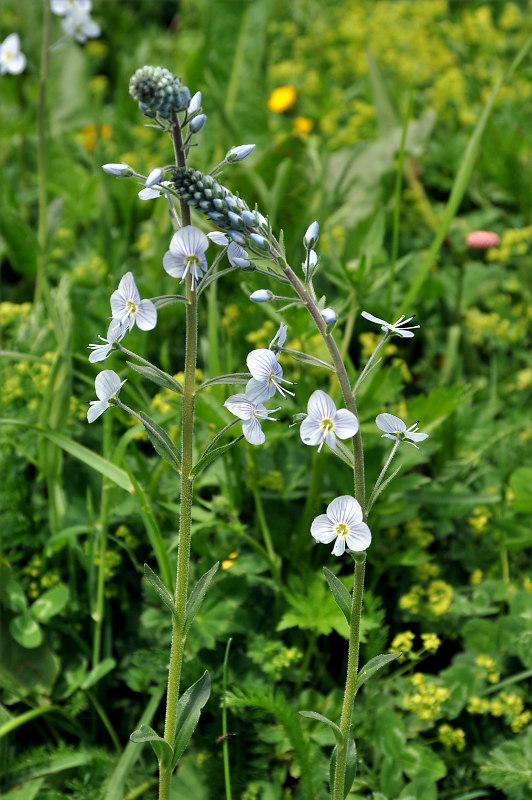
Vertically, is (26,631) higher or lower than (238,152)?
lower

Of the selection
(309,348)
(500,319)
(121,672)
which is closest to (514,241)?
(500,319)

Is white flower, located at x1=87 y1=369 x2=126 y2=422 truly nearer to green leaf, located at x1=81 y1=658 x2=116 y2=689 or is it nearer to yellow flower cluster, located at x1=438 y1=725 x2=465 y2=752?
green leaf, located at x1=81 y1=658 x2=116 y2=689

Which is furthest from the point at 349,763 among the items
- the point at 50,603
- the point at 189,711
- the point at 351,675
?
the point at 50,603

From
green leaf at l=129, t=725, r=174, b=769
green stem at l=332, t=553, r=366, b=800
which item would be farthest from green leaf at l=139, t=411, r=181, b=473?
green leaf at l=129, t=725, r=174, b=769

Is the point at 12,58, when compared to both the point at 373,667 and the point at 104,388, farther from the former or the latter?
the point at 373,667

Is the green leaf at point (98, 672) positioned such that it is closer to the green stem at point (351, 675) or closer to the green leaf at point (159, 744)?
the green leaf at point (159, 744)

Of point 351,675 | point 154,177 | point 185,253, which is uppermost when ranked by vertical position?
point 154,177
